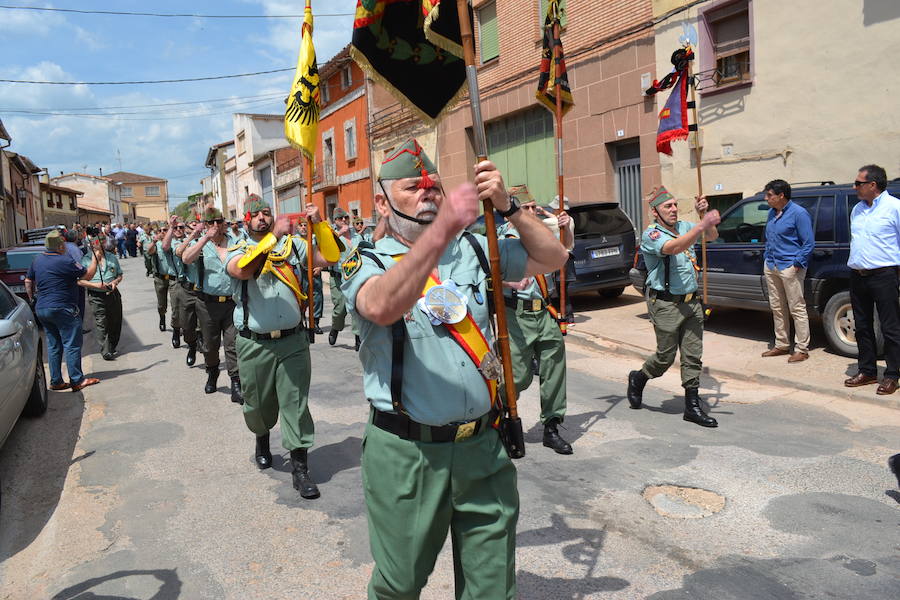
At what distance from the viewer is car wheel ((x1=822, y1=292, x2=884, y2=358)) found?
7691 millimetres

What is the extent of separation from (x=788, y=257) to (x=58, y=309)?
27.5 feet

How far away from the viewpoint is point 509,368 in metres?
2.48

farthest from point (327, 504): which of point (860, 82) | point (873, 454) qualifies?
point (860, 82)

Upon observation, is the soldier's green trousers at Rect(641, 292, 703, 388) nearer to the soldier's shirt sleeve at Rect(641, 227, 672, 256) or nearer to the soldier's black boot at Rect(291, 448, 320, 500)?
the soldier's shirt sleeve at Rect(641, 227, 672, 256)

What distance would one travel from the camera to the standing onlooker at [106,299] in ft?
33.5

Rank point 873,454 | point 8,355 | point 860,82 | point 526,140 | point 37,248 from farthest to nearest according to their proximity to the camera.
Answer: point 526,140
point 37,248
point 860,82
point 8,355
point 873,454

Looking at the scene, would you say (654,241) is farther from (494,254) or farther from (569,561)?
(494,254)

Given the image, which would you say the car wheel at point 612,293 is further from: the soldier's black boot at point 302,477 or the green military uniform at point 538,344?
the soldier's black boot at point 302,477

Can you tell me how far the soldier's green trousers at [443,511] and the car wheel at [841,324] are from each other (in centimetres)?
661

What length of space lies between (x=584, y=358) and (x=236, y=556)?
5.95 m

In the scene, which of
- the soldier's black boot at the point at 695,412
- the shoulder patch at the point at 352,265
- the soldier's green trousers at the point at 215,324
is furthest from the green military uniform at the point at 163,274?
the shoulder patch at the point at 352,265

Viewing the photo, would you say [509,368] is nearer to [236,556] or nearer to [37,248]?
[236,556]

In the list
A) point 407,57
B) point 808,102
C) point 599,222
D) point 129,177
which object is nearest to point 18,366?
point 407,57

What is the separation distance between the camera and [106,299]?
409 inches
